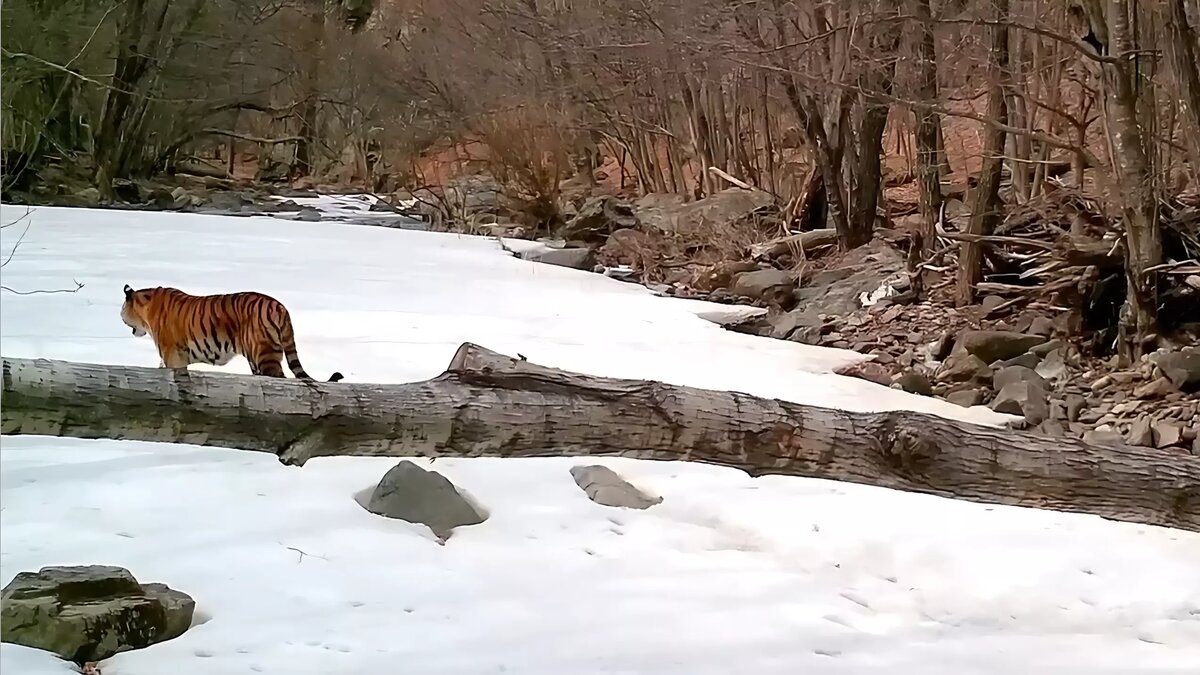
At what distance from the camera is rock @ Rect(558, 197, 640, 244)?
2.56 m

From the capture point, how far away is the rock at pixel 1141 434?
5.32 ft

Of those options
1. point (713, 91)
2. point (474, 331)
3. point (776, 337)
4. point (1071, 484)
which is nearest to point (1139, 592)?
point (1071, 484)

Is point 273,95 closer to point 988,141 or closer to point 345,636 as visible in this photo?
point 345,636

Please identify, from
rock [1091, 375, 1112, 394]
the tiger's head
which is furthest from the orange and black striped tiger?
rock [1091, 375, 1112, 394]

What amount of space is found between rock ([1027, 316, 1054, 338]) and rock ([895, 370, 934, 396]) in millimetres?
508

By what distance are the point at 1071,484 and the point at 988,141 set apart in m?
1.70

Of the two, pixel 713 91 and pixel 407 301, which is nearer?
pixel 407 301

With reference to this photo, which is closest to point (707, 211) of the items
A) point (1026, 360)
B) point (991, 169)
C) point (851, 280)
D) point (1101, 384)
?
point (851, 280)

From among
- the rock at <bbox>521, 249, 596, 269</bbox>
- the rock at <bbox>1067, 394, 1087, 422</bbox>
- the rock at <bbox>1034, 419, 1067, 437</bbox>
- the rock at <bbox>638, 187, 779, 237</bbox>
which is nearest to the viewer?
the rock at <bbox>1034, 419, 1067, 437</bbox>

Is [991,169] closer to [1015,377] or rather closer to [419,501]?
[1015,377]

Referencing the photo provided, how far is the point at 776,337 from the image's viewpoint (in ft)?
6.37

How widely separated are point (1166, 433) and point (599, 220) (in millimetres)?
1705

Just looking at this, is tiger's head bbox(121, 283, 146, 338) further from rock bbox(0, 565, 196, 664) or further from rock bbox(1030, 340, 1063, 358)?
rock bbox(1030, 340, 1063, 358)

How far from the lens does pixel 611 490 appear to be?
1.40 metres
